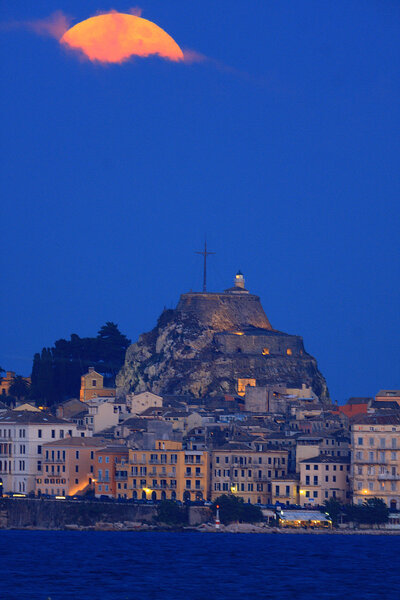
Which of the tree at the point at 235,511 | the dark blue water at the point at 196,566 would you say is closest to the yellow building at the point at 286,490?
the dark blue water at the point at 196,566

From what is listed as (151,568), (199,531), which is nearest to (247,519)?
(199,531)

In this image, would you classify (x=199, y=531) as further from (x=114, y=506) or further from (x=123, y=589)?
(x=123, y=589)

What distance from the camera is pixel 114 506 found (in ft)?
634

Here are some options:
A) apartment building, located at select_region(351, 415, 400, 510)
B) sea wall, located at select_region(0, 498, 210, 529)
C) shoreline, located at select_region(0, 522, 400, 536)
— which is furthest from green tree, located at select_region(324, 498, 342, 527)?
sea wall, located at select_region(0, 498, 210, 529)

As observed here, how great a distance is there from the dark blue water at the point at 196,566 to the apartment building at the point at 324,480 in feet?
13.3

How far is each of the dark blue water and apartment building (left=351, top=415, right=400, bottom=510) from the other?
405cm

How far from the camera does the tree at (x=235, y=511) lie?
191500 millimetres

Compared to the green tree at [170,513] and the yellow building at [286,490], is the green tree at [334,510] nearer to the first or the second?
the yellow building at [286,490]

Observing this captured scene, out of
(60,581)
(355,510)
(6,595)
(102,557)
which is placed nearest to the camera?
(6,595)

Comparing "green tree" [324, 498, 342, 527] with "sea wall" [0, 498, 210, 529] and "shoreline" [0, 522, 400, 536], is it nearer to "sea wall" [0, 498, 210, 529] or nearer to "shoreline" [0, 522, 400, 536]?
"shoreline" [0, 522, 400, 536]

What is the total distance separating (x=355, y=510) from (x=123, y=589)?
44.3m

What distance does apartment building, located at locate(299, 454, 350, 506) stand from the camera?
196m

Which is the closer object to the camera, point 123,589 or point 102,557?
point 123,589

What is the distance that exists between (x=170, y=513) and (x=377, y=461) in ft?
60.2
